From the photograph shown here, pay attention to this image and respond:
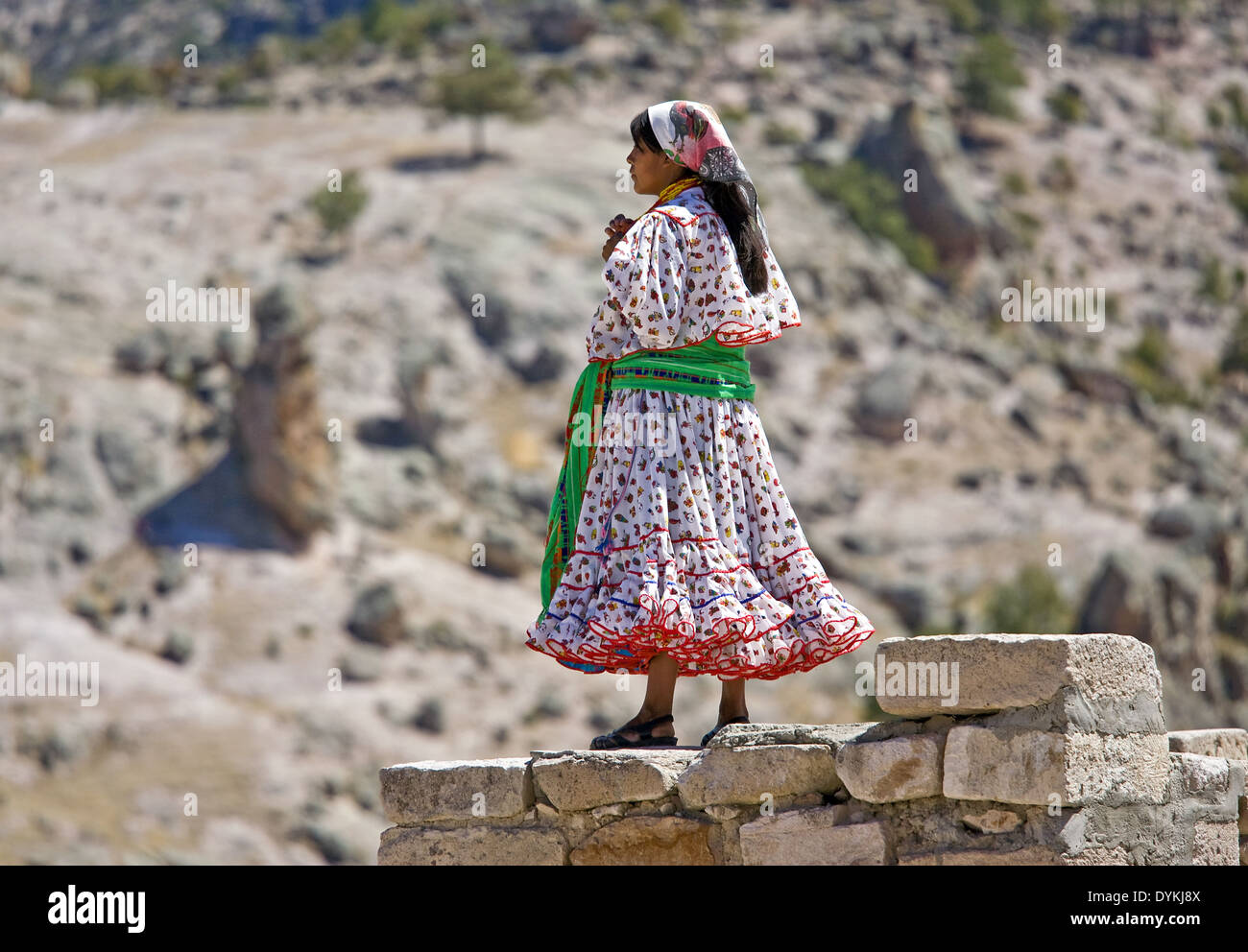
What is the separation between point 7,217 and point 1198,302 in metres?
26.9

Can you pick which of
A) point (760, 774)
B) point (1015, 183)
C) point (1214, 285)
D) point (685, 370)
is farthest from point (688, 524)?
point (1015, 183)

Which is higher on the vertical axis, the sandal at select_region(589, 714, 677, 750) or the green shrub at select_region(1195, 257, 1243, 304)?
the green shrub at select_region(1195, 257, 1243, 304)

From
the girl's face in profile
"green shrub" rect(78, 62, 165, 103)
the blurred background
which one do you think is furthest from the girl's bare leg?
"green shrub" rect(78, 62, 165, 103)

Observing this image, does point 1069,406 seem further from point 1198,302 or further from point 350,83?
point 350,83

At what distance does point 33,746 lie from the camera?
22.3 m

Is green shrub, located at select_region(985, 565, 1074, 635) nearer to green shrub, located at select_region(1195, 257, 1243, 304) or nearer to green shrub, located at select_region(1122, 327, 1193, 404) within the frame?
green shrub, located at select_region(1122, 327, 1193, 404)

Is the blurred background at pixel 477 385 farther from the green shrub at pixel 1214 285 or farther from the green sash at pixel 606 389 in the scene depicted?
the green sash at pixel 606 389

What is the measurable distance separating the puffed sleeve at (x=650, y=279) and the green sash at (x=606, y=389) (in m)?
0.06

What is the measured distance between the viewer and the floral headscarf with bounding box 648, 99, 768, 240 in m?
5.11

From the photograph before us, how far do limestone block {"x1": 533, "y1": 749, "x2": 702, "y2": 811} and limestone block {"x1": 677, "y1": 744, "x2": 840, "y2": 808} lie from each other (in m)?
0.11

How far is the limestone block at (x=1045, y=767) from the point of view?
4168mm

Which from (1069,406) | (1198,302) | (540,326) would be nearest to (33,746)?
(540,326)

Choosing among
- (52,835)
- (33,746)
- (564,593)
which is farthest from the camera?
(33,746)

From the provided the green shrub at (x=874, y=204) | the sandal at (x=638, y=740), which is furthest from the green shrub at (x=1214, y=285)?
the sandal at (x=638, y=740)
